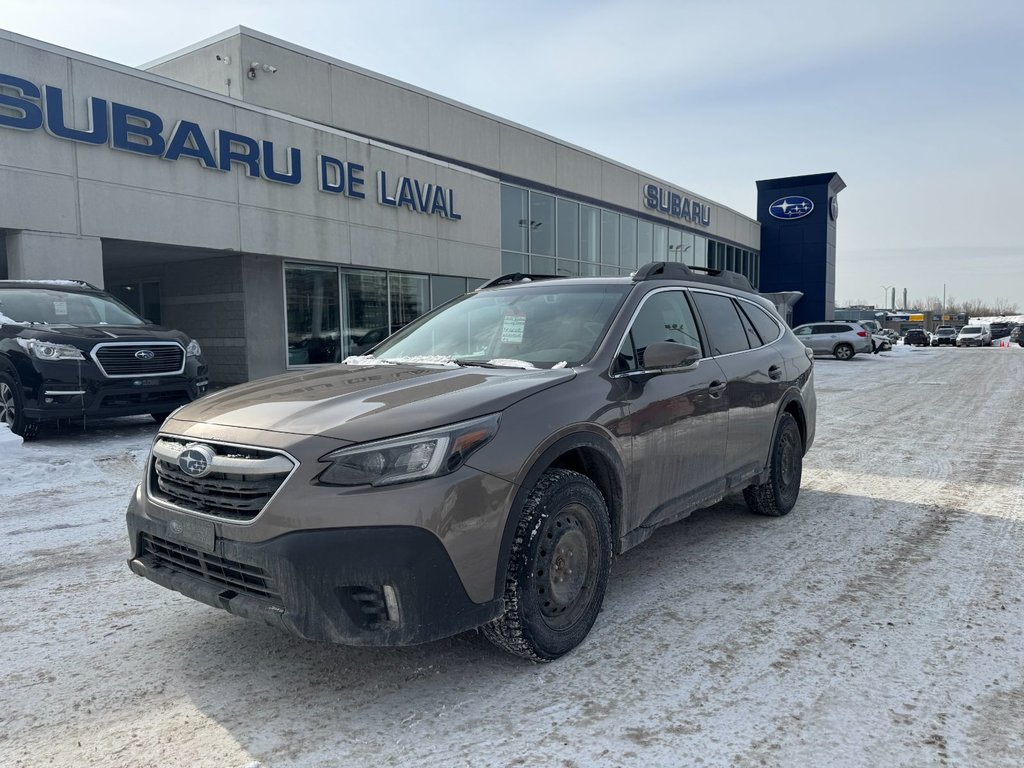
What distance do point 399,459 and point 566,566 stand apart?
989 millimetres

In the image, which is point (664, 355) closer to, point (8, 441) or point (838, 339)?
point (8, 441)

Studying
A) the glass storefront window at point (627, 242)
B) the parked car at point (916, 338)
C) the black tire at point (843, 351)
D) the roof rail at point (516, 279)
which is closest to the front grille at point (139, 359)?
the roof rail at point (516, 279)

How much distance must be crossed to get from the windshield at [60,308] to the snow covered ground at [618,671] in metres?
4.18

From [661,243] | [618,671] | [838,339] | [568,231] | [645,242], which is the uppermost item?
[661,243]

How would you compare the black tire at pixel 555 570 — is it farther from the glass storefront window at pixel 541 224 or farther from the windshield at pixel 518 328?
the glass storefront window at pixel 541 224

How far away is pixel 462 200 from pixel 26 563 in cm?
1605

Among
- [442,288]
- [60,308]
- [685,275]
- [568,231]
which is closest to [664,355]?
[685,275]

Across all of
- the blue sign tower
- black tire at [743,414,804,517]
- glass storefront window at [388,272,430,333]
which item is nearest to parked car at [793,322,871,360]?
the blue sign tower

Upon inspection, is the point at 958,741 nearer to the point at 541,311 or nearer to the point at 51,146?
the point at 541,311

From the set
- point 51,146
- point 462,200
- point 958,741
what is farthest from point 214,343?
point 958,741

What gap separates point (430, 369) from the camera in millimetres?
3656

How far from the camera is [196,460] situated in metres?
2.86

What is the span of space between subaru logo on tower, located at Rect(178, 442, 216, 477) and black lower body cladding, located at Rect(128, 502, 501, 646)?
309 mm

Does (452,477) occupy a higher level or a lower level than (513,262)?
lower
